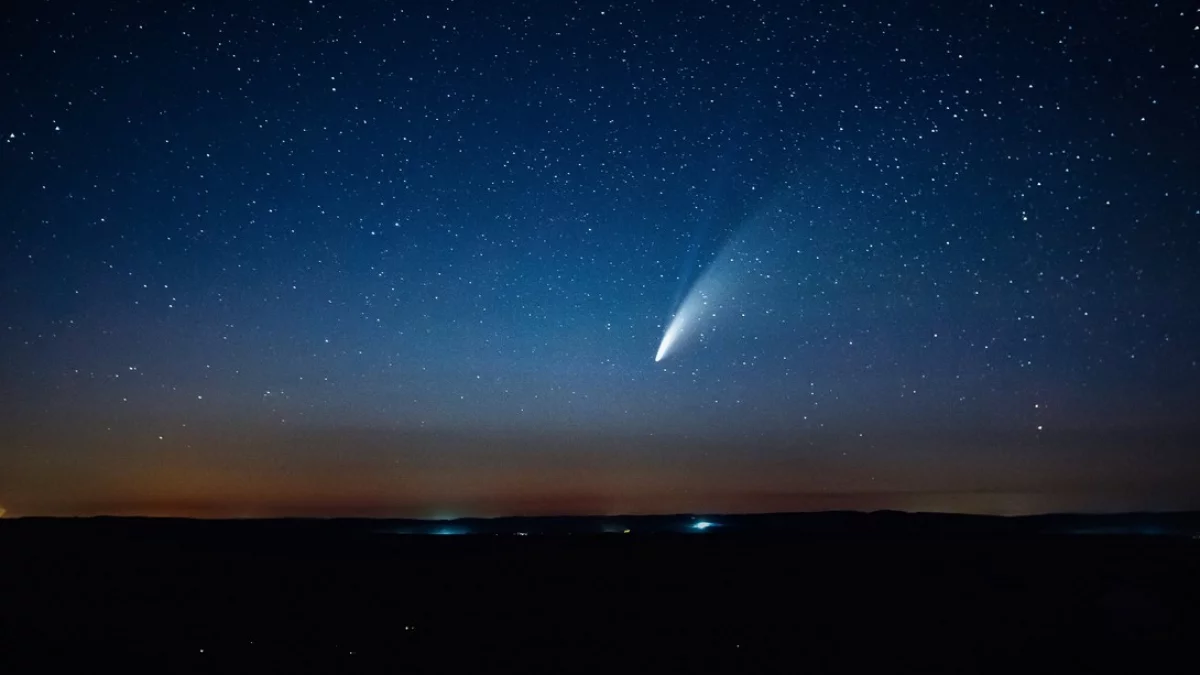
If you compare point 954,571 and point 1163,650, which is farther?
point 954,571

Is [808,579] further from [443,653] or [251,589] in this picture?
[251,589]

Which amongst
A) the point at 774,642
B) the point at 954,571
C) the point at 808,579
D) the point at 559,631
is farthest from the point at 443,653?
the point at 954,571

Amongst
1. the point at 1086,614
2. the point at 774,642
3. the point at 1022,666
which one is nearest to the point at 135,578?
the point at 774,642

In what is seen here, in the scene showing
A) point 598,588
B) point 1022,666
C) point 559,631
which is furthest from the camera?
point 598,588

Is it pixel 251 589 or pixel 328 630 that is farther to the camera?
pixel 251 589

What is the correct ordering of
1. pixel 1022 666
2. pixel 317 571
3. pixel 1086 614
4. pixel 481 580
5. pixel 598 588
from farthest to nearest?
1. pixel 317 571
2. pixel 481 580
3. pixel 598 588
4. pixel 1086 614
5. pixel 1022 666

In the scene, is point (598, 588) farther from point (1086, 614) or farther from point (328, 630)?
point (1086, 614)
